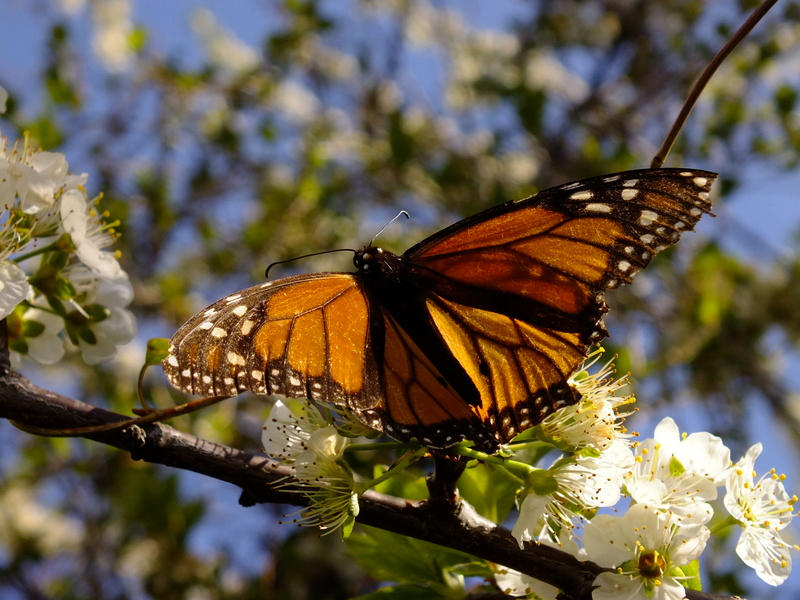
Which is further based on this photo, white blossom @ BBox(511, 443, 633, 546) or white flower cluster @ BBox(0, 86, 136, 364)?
white flower cluster @ BBox(0, 86, 136, 364)

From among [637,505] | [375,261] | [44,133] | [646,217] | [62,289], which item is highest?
[44,133]

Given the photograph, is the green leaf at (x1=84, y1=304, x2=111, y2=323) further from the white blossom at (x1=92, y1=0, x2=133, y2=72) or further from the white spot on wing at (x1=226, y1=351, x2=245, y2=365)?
the white blossom at (x1=92, y1=0, x2=133, y2=72)

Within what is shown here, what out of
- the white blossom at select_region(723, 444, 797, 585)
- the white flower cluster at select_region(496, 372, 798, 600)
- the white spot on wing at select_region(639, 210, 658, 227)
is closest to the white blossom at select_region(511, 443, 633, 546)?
the white flower cluster at select_region(496, 372, 798, 600)

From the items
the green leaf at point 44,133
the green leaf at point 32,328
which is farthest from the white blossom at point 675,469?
the green leaf at point 44,133

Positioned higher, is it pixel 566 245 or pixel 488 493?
pixel 566 245

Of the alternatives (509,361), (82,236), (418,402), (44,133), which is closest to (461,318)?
(509,361)

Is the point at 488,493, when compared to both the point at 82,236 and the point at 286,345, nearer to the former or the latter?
the point at 286,345

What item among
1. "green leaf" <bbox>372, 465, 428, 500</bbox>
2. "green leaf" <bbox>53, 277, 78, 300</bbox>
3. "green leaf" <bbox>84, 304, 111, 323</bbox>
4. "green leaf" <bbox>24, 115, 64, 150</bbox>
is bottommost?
"green leaf" <bbox>372, 465, 428, 500</bbox>
